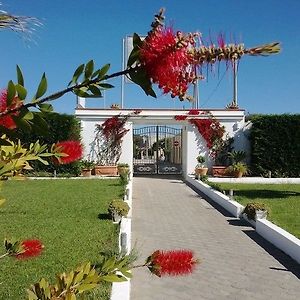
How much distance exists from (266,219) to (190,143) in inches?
497

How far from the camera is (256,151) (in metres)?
22.1

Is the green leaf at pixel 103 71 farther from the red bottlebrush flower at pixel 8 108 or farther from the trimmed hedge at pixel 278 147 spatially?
the trimmed hedge at pixel 278 147

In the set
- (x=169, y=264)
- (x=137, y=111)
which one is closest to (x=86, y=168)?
(x=137, y=111)

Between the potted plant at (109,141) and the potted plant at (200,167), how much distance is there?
12.7 feet

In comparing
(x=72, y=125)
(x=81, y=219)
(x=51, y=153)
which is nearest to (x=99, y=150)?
(x=72, y=125)

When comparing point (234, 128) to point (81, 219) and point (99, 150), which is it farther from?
point (81, 219)

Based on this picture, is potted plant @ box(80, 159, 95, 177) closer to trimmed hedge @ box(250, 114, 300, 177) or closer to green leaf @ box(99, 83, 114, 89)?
trimmed hedge @ box(250, 114, 300, 177)

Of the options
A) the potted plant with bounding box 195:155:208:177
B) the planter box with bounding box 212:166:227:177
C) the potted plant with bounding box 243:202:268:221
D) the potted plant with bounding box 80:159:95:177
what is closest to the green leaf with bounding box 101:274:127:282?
the potted plant with bounding box 243:202:268:221

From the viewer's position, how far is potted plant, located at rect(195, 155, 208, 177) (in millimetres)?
21344

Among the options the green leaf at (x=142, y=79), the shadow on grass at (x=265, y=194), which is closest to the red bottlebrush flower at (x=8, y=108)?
the green leaf at (x=142, y=79)

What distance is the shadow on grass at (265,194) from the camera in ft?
48.9

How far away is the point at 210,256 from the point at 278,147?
50.8 ft

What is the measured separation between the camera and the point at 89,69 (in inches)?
49.7

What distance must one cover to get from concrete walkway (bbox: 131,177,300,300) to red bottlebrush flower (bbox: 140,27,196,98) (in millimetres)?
4710
